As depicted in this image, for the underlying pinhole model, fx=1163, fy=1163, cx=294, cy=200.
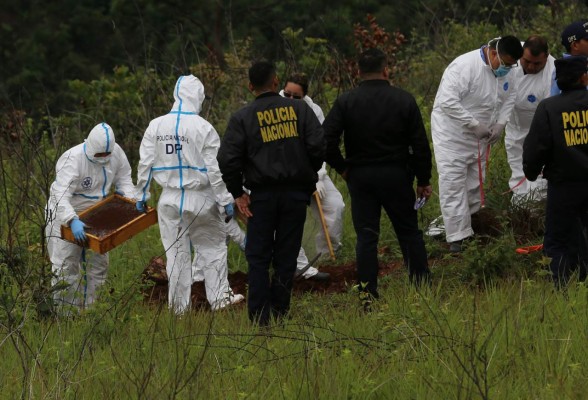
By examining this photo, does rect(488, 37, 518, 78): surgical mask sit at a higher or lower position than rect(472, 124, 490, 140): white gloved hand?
higher

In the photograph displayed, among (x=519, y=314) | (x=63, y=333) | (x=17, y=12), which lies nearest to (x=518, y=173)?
(x=519, y=314)

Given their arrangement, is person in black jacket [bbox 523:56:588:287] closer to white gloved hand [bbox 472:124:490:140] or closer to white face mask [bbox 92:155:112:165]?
white gloved hand [bbox 472:124:490:140]

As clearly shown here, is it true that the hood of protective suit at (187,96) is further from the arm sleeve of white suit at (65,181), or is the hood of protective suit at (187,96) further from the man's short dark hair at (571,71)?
the man's short dark hair at (571,71)

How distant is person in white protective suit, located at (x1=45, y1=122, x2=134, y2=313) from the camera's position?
9.22m

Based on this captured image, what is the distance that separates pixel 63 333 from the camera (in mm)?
7473

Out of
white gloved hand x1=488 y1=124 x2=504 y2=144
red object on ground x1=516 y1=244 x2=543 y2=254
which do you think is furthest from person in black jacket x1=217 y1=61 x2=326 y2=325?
white gloved hand x1=488 y1=124 x2=504 y2=144

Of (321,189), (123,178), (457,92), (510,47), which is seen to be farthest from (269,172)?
(510,47)

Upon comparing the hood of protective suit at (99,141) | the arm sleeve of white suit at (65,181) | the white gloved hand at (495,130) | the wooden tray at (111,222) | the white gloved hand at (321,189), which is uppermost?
the hood of protective suit at (99,141)

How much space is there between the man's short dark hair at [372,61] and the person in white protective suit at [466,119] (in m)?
1.85

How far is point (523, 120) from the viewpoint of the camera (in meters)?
10.6

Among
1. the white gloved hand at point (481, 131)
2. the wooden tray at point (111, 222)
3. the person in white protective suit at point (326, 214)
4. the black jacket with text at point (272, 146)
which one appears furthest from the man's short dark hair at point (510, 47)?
the wooden tray at point (111, 222)

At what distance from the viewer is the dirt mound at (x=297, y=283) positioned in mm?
9812

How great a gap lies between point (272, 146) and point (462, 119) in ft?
8.35

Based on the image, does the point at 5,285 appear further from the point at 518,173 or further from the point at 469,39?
the point at 469,39
